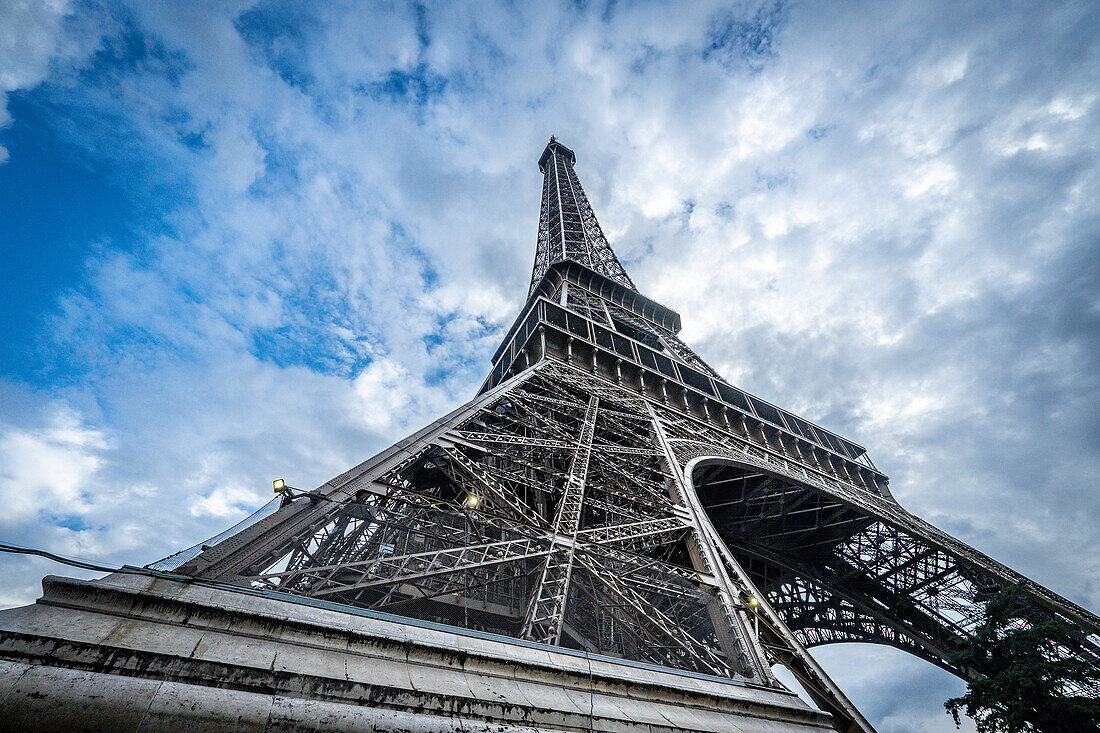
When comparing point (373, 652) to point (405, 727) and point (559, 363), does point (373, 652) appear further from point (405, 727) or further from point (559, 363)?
point (559, 363)

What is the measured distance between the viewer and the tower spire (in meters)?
40.8

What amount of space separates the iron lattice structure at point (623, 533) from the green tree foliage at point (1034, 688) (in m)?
1.46

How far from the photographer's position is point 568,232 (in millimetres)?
46438

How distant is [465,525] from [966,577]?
878 inches

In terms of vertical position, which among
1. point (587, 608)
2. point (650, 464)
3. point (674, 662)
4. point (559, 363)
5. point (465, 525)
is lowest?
point (674, 662)

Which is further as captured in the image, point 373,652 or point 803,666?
point 803,666

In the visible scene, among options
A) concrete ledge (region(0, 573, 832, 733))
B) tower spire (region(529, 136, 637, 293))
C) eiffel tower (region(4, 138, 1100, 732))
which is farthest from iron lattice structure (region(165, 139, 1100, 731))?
tower spire (region(529, 136, 637, 293))

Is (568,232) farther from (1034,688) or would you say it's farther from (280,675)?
(280,675)

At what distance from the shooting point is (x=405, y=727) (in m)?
3.43

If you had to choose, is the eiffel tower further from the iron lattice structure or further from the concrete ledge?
the concrete ledge

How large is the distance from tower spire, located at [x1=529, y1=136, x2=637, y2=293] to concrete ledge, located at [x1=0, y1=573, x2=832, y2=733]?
30159mm

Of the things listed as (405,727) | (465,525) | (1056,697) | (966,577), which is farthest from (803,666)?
(966,577)

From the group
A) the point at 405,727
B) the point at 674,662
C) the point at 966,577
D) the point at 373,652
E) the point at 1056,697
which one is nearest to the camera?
the point at 405,727

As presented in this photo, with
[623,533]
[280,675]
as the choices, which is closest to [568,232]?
[623,533]
